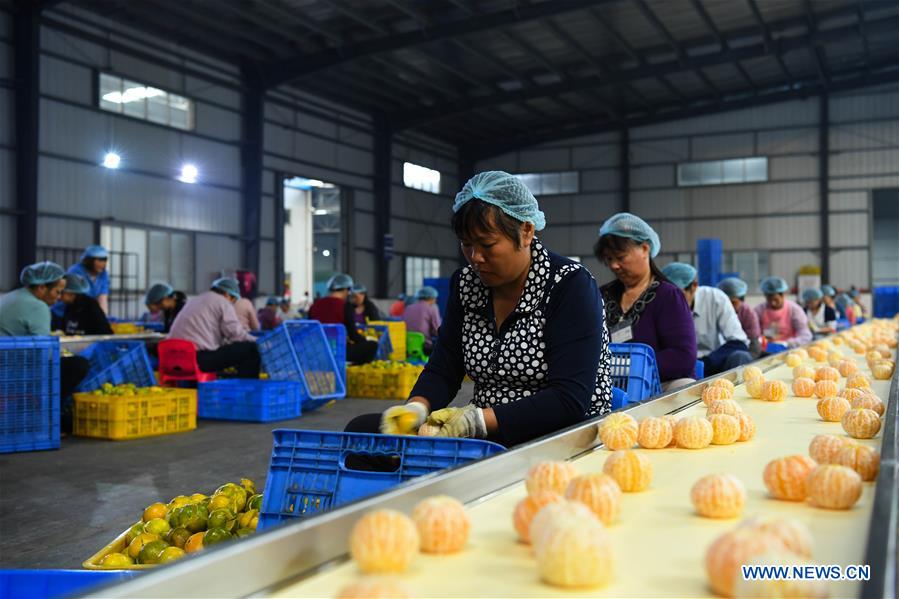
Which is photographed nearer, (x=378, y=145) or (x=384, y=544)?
(x=384, y=544)

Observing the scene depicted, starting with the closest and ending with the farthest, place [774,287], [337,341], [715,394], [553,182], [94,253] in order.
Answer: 1. [715,394]
2. [774,287]
3. [94,253]
4. [337,341]
5. [553,182]

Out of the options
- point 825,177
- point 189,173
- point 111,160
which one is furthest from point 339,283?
point 825,177

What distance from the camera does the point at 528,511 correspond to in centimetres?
107

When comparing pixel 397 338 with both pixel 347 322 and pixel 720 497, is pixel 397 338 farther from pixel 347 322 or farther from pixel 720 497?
pixel 720 497

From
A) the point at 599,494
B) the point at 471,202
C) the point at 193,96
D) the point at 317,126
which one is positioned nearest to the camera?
the point at 599,494

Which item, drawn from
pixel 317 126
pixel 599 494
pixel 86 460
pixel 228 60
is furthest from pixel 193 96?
pixel 599 494

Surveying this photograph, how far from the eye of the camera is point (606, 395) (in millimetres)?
2451

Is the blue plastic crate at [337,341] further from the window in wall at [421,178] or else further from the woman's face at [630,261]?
the window in wall at [421,178]

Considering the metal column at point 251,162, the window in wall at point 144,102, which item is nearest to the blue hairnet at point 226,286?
the window in wall at point 144,102

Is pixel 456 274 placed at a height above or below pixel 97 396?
above

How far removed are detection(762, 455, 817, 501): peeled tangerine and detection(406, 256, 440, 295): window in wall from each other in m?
21.1

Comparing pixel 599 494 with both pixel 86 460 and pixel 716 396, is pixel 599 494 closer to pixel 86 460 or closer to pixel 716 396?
pixel 716 396

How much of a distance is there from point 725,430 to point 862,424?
0.34 m

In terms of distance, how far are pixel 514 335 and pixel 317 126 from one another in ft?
56.9
